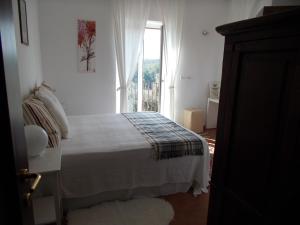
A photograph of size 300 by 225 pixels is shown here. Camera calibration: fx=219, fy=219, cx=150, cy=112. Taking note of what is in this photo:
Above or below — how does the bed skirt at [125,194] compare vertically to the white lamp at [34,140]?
below

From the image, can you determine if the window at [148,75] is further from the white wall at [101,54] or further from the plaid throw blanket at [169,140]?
the plaid throw blanket at [169,140]

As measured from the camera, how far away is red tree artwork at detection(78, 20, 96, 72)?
378 cm

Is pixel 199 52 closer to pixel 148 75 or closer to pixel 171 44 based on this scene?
pixel 171 44

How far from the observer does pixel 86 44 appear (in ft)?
12.6

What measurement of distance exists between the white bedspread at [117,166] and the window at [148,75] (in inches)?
79.0

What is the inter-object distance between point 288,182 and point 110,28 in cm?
384


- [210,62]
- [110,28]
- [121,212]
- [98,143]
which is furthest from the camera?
[210,62]

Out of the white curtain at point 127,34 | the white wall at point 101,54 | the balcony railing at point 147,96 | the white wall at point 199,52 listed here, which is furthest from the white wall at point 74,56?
the white wall at point 199,52

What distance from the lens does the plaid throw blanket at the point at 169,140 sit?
7.03 ft

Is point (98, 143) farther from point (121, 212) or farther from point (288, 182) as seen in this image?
point (288, 182)

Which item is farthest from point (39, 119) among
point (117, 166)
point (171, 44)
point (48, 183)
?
point (171, 44)

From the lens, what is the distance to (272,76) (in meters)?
0.73

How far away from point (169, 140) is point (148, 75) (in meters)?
2.46

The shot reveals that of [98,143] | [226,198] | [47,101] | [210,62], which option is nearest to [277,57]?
[226,198]
